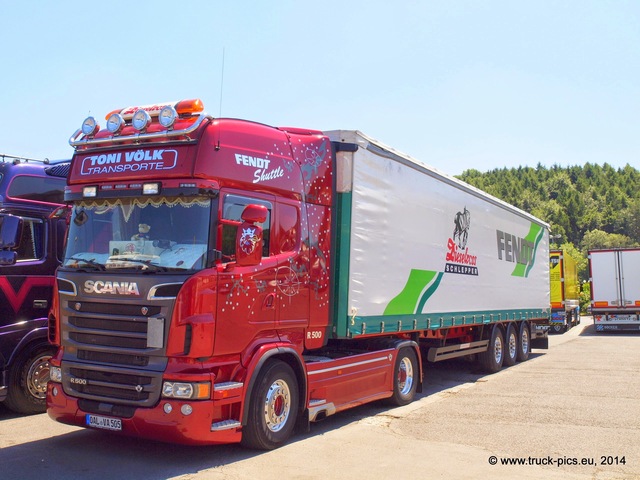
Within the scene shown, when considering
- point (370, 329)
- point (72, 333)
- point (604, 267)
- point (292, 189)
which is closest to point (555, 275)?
point (604, 267)

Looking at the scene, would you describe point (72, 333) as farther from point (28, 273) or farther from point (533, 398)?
point (533, 398)

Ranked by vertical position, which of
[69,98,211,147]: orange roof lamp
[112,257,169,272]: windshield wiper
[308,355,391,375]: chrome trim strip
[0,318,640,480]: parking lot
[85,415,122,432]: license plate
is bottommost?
[0,318,640,480]: parking lot

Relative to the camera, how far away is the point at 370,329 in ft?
27.5

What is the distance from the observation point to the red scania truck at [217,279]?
589 centimetres

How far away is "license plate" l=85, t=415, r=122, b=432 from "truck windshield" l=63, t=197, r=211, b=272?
1463 mm

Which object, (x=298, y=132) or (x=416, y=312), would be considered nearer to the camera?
(x=298, y=132)

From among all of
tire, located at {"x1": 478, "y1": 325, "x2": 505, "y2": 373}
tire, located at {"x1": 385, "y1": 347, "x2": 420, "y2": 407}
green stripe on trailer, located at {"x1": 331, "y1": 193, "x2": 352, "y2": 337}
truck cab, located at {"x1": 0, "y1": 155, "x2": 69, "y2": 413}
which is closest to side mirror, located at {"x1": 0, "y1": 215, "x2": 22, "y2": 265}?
truck cab, located at {"x1": 0, "y1": 155, "x2": 69, "y2": 413}

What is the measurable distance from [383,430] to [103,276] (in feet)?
12.6

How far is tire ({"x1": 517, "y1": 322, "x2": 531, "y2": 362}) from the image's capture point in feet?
51.1

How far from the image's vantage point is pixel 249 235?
20.3ft

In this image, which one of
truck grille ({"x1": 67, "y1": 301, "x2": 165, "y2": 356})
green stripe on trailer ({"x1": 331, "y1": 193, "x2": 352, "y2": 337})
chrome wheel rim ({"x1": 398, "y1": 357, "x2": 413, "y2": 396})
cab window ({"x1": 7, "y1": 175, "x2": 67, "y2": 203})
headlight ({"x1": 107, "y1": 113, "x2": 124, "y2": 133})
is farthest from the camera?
chrome wheel rim ({"x1": 398, "y1": 357, "x2": 413, "y2": 396})

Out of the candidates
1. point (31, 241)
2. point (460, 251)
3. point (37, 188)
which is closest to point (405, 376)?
point (460, 251)

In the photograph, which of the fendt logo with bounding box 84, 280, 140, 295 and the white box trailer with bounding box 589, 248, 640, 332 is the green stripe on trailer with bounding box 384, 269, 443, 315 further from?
the white box trailer with bounding box 589, 248, 640, 332

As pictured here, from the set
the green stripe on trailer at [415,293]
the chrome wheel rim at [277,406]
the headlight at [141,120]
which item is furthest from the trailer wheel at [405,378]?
the headlight at [141,120]
